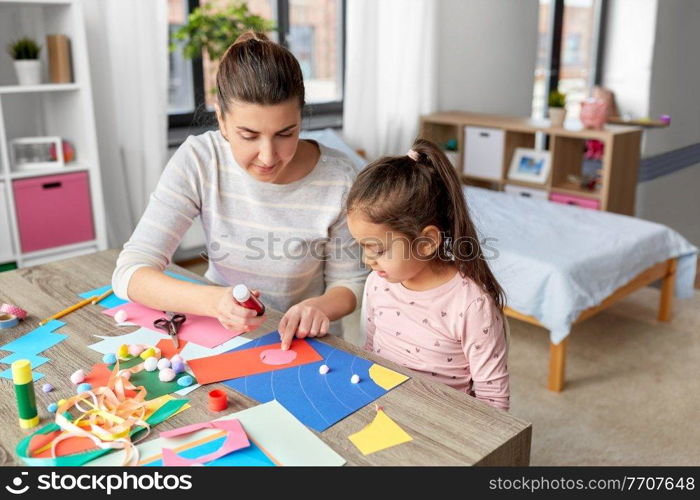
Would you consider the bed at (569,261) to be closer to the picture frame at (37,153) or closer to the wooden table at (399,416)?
the wooden table at (399,416)

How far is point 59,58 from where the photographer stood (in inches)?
102

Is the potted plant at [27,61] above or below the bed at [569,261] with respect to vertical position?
above

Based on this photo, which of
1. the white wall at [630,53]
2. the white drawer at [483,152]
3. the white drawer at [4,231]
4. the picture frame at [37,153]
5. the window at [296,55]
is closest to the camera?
the white drawer at [4,231]

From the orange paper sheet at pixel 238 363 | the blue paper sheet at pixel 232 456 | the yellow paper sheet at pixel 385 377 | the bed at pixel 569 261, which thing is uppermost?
the yellow paper sheet at pixel 385 377

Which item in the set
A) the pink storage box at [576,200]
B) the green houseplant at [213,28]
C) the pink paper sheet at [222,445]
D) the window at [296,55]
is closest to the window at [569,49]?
the pink storage box at [576,200]

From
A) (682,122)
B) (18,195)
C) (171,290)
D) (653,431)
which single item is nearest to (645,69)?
(682,122)

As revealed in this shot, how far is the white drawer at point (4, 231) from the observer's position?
2506mm

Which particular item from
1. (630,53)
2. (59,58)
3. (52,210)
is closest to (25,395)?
(52,210)

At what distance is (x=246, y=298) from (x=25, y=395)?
34cm

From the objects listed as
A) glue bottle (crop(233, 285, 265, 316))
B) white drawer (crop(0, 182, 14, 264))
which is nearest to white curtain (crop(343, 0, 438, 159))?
white drawer (crop(0, 182, 14, 264))

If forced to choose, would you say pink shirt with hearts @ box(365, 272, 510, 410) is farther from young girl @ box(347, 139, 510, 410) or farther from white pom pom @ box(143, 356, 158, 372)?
white pom pom @ box(143, 356, 158, 372)

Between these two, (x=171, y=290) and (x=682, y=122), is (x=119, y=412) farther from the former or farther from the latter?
(x=682, y=122)

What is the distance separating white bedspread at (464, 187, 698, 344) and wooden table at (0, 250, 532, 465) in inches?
42.8

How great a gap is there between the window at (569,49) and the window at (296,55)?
157cm
